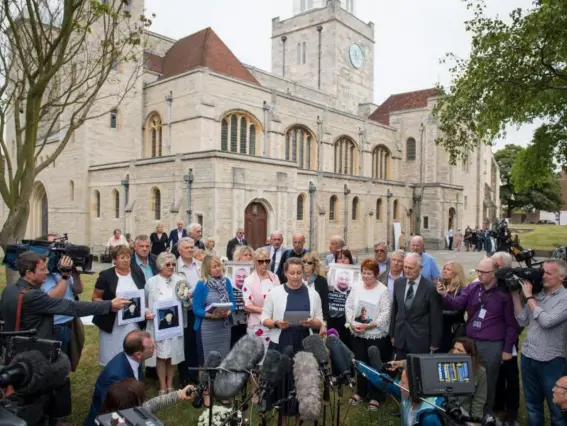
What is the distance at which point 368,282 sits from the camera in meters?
5.95

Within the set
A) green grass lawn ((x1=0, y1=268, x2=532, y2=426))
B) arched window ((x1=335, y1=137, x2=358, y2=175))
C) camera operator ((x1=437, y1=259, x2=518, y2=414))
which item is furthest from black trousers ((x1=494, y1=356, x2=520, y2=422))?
arched window ((x1=335, y1=137, x2=358, y2=175))

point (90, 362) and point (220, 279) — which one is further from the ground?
point (220, 279)

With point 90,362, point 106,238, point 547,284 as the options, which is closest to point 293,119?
point 106,238

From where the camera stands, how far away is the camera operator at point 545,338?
4.55 meters

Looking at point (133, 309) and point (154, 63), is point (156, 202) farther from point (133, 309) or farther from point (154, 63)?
point (133, 309)

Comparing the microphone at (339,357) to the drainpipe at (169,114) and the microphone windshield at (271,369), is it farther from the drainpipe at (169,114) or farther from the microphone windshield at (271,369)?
the drainpipe at (169,114)

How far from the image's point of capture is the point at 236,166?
20.3m

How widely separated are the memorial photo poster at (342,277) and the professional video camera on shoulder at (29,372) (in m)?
3.96

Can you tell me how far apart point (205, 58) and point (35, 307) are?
2533 centimetres

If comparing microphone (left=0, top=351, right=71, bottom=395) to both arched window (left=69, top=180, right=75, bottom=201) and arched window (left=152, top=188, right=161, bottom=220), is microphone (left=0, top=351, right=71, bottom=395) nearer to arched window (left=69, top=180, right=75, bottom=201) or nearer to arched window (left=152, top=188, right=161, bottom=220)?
arched window (left=152, top=188, right=161, bottom=220)

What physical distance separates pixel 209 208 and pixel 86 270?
14.5 metres

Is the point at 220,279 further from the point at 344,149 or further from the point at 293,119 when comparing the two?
the point at 344,149

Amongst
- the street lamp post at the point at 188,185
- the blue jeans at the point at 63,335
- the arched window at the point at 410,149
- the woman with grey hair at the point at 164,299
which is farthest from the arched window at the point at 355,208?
the blue jeans at the point at 63,335

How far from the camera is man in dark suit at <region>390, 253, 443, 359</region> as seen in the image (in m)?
5.41
